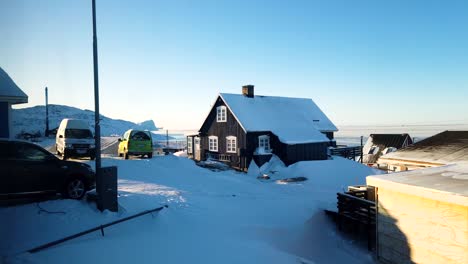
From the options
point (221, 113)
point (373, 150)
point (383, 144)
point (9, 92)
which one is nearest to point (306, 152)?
point (221, 113)

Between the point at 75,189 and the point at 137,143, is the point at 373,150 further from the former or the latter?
the point at 75,189

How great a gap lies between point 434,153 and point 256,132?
568 inches

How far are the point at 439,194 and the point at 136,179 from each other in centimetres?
1344

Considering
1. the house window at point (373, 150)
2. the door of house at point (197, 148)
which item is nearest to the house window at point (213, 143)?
the door of house at point (197, 148)

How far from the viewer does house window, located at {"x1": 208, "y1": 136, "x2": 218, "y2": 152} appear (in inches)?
1308

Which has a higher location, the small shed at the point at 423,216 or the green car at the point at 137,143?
the green car at the point at 137,143

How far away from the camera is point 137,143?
24.6 m

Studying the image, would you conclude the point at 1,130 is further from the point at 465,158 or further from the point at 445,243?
the point at 465,158

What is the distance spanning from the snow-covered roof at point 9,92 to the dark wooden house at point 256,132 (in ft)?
61.2

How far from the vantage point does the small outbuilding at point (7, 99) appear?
42.0 ft

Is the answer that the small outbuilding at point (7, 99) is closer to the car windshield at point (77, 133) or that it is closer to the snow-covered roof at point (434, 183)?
the car windshield at point (77, 133)

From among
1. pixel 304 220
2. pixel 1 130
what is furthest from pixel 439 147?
pixel 1 130

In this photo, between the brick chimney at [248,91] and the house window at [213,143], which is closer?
the house window at [213,143]

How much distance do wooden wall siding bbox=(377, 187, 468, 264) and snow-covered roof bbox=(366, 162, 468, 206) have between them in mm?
206
